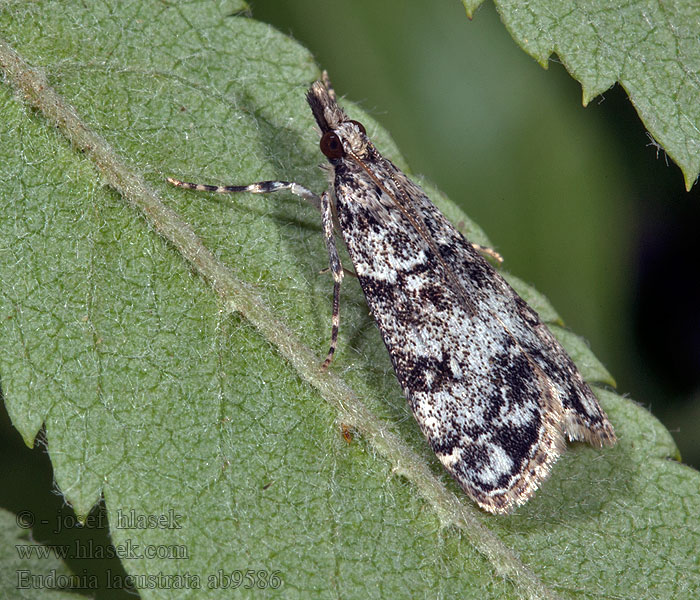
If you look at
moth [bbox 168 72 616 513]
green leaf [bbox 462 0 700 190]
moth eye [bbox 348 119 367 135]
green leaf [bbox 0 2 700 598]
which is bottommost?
green leaf [bbox 0 2 700 598]

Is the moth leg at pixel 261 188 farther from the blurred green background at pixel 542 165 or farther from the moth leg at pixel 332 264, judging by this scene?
the blurred green background at pixel 542 165

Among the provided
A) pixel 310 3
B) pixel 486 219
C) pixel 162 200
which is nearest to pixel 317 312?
pixel 162 200

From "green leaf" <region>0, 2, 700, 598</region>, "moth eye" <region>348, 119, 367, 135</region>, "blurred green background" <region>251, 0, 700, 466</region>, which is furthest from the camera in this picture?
"blurred green background" <region>251, 0, 700, 466</region>

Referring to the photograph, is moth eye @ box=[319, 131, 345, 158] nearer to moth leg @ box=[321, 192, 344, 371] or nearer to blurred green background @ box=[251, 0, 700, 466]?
moth leg @ box=[321, 192, 344, 371]

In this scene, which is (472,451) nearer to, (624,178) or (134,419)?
(134,419)

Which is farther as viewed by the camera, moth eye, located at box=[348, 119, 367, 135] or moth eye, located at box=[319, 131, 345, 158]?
moth eye, located at box=[348, 119, 367, 135]

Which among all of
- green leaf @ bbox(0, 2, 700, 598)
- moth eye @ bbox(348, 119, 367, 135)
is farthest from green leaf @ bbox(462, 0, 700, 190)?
green leaf @ bbox(0, 2, 700, 598)

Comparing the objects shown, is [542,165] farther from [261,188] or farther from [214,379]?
[214,379]

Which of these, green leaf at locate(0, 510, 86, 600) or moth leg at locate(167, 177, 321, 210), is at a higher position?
moth leg at locate(167, 177, 321, 210)

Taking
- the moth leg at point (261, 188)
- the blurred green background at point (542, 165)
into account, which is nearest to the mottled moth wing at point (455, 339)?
the moth leg at point (261, 188)
